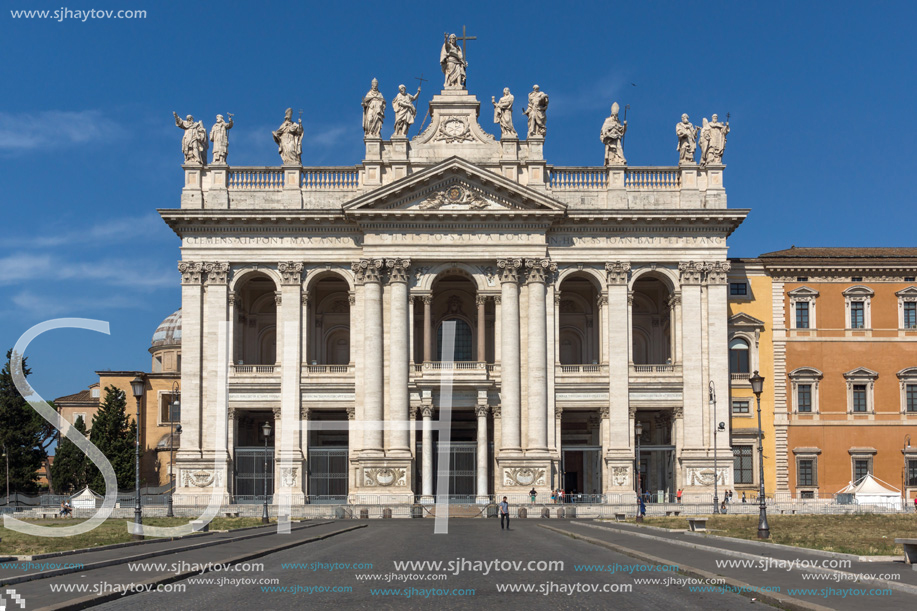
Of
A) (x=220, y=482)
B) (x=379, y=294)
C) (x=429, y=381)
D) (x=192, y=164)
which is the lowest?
(x=220, y=482)

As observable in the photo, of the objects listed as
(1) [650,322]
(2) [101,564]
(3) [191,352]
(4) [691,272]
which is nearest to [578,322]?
(1) [650,322]

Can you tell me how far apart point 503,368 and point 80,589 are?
4201 cm

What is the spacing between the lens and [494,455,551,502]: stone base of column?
57.2 meters

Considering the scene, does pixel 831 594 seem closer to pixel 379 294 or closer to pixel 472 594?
pixel 472 594

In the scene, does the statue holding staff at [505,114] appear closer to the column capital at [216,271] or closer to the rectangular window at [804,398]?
the column capital at [216,271]

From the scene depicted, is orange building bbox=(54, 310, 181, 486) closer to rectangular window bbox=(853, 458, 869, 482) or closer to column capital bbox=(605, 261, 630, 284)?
column capital bbox=(605, 261, 630, 284)

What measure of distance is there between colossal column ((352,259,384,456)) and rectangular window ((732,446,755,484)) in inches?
817

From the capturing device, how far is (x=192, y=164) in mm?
60719

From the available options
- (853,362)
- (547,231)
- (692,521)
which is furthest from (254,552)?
(853,362)

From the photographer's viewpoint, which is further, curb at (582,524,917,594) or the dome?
the dome

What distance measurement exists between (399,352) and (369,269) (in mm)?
4925

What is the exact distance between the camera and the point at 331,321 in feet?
215

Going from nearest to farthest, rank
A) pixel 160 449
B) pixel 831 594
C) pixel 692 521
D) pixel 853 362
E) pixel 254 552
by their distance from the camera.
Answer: pixel 831 594 < pixel 254 552 < pixel 692 521 < pixel 853 362 < pixel 160 449

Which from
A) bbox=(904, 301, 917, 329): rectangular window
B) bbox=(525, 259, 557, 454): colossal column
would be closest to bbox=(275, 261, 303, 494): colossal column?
bbox=(525, 259, 557, 454): colossal column
